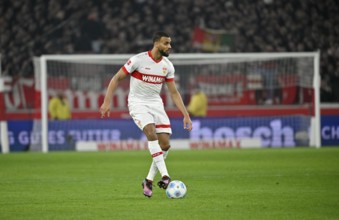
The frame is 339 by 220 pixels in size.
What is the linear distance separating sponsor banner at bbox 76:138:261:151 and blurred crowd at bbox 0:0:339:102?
19.6 feet

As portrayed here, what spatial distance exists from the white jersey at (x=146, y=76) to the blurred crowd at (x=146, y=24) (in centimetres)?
1812

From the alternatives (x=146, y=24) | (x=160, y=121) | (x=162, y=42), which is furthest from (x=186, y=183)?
(x=146, y=24)

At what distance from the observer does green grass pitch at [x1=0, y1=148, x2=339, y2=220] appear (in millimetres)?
8797

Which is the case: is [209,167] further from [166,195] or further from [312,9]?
[312,9]

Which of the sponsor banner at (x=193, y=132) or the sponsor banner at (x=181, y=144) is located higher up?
the sponsor banner at (x=193, y=132)

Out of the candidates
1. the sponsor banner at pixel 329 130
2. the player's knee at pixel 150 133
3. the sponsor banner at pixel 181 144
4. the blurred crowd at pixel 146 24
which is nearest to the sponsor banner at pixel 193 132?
the sponsor banner at pixel 181 144

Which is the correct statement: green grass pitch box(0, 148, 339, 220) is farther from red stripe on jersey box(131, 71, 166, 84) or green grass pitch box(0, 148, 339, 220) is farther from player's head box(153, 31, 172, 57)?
player's head box(153, 31, 172, 57)

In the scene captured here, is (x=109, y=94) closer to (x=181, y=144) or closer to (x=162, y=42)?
(x=162, y=42)

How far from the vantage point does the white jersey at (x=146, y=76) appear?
11008 millimetres

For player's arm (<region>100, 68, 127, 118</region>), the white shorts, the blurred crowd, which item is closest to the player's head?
player's arm (<region>100, 68, 127, 118</region>)

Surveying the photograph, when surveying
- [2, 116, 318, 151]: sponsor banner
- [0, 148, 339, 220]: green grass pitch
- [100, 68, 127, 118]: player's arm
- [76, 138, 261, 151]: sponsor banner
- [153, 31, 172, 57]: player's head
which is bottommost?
[76, 138, 261, 151]: sponsor banner

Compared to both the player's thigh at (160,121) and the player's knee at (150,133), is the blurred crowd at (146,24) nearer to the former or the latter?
the player's thigh at (160,121)

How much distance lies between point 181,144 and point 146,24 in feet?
27.2

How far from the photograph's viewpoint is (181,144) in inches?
938
